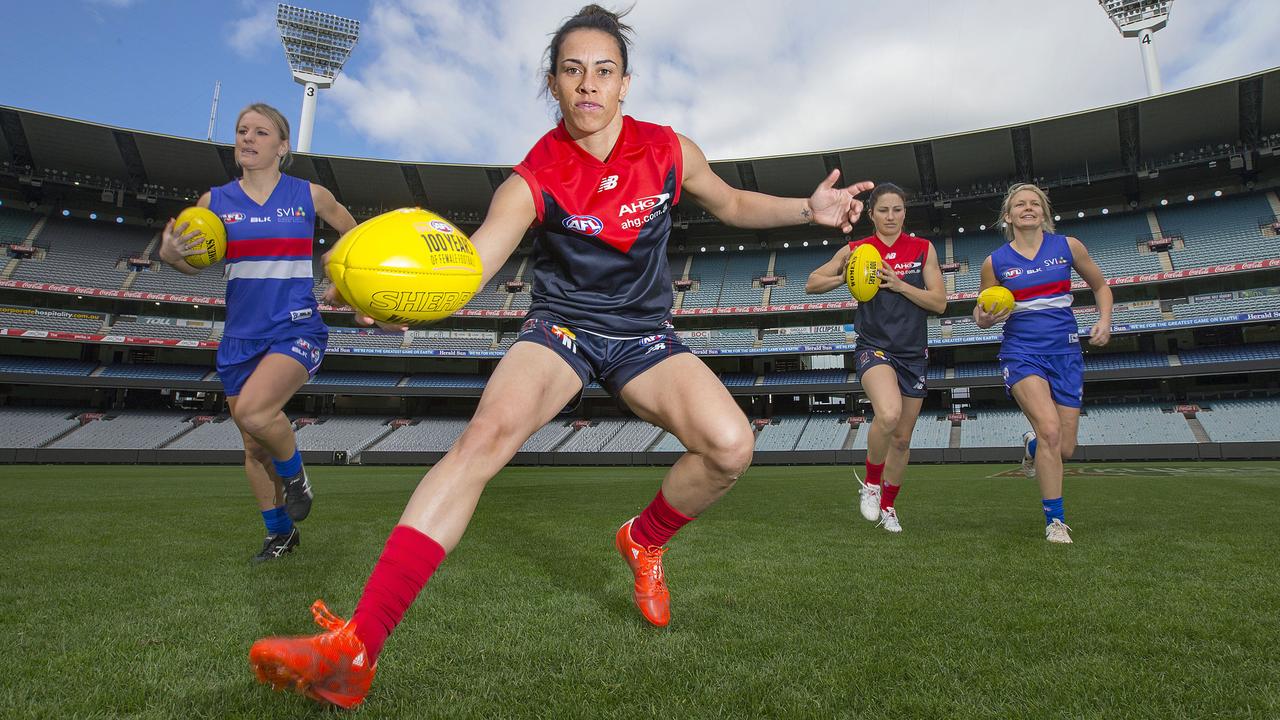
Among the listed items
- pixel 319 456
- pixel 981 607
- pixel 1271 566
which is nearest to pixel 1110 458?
pixel 1271 566

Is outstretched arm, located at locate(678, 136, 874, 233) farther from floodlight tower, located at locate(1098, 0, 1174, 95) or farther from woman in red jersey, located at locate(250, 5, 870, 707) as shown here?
floodlight tower, located at locate(1098, 0, 1174, 95)

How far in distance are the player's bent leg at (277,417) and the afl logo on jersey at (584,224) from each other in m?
2.24

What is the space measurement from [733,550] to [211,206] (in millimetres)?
4131

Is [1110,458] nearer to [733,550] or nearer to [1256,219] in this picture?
[1256,219]

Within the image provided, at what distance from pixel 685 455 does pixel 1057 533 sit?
11.2 ft

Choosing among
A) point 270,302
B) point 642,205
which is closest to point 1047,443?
point 642,205

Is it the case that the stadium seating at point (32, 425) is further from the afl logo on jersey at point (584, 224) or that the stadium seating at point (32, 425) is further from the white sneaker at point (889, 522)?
the afl logo on jersey at point (584, 224)

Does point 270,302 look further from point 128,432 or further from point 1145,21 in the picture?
point 1145,21

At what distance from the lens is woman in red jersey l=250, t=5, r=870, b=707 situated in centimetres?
270

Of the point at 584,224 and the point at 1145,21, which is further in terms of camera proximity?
the point at 1145,21

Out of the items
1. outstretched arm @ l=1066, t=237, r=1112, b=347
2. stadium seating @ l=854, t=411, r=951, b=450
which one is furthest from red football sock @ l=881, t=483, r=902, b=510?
stadium seating @ l=854, t=411, r=951, b=450

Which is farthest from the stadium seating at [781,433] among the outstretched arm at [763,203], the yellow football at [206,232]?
the outstretched arm at [763,203]

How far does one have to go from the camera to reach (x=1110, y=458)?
24.8 m

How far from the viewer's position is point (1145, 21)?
103 feet
